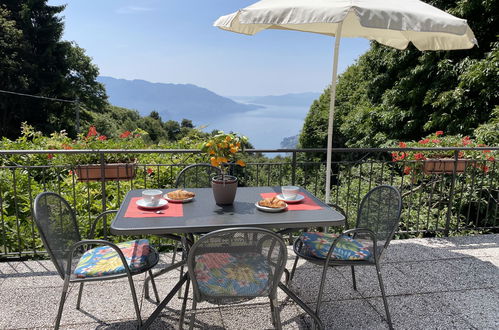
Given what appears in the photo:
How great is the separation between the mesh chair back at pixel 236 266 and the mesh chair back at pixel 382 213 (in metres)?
0.89

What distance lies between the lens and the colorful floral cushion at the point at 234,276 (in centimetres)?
191

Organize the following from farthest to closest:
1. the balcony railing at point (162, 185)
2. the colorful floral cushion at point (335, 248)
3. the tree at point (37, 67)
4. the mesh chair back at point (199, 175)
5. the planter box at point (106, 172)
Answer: the tree at point (37, 67) → the balcony railing at point (162, 185) → the planter box at point (106, 172) → the mesh chair back at point (199, 175) → the colorful floral cushion at point (335, 248)

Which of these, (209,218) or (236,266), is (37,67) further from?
(236,266)

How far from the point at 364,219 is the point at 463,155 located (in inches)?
93.0

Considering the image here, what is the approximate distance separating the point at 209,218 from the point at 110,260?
65 cm

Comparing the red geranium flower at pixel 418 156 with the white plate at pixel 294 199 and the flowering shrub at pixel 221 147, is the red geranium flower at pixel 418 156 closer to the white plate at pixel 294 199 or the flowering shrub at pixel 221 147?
the white plate at pixel 294 199

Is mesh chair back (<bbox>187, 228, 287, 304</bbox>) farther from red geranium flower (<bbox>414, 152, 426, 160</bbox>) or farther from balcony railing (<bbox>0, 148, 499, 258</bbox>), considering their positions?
red geranium flower (<bbox>414, 152, 426, 160</bbox>)

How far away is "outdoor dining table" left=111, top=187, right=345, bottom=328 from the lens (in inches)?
82.0

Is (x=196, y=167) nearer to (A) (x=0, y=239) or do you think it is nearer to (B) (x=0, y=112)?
(A) (x=0, y=239)

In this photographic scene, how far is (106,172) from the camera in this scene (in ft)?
11.4

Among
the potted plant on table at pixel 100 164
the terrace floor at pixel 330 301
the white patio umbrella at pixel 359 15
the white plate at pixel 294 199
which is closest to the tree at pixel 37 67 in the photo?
the potted plant on table at pixel 100 164

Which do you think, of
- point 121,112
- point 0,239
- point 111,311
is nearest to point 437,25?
point 111,311

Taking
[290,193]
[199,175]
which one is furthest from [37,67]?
[290,193]

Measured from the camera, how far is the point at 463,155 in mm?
4383
